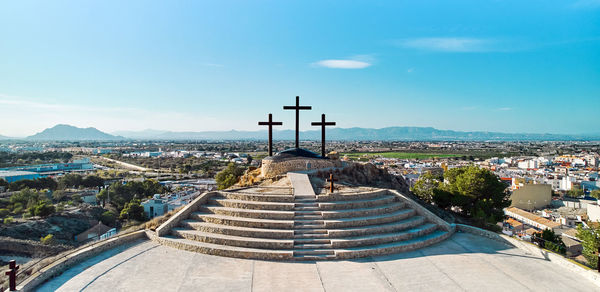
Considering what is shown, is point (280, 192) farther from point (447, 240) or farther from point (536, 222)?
point (536, 222)

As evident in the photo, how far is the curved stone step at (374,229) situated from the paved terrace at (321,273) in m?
1.10

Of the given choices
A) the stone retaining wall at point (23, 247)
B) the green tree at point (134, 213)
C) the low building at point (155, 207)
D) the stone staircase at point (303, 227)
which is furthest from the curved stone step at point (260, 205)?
the low building at point (155, 207)

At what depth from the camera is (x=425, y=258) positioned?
9.82 metres

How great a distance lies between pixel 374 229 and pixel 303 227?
2.43 m

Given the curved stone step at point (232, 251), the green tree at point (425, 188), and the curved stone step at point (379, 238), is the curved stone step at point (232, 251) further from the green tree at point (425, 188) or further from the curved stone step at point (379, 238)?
the green tree at point (425, 188)

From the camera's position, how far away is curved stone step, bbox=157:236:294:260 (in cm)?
960

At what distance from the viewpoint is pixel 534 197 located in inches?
1711

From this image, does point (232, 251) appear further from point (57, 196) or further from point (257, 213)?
point (57, 196)

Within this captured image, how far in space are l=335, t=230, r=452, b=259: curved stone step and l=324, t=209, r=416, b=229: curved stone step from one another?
1011 millimetres

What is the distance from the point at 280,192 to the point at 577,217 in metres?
37.2

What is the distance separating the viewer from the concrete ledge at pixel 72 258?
784 cm

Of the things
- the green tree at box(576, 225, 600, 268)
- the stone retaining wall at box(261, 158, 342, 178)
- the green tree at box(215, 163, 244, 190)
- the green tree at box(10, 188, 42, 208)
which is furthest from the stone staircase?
the green tree at box(10, 188, 42, 208)

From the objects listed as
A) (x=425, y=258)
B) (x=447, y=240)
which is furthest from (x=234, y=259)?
(x=447, y=240)

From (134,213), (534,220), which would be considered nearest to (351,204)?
(134,213)
